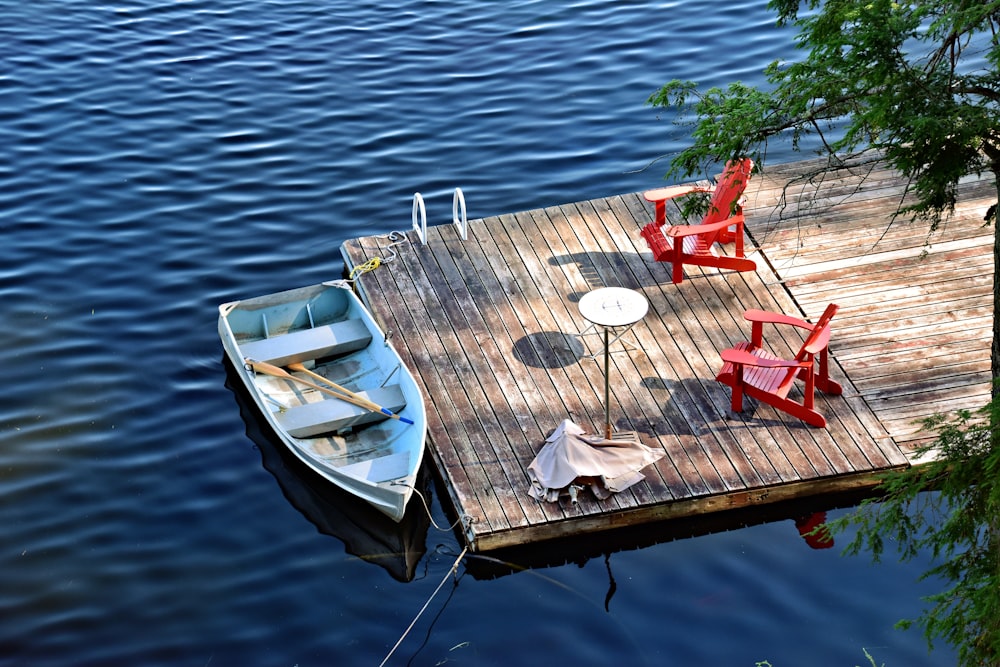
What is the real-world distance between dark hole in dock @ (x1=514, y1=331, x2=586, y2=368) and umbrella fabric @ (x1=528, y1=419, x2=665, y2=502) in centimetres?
131

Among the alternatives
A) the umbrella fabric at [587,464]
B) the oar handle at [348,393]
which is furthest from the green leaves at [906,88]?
the oar handle at [348,393]

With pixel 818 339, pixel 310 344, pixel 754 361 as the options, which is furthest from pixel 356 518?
pixel 818 339

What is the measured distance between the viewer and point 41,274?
14141mm

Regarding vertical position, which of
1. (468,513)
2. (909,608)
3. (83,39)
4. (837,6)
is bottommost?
Answer: (909,608)

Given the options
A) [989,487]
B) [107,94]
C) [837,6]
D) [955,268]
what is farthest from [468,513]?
[107,94]

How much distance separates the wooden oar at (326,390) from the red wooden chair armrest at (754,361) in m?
2.91

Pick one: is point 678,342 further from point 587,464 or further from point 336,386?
point 336,386

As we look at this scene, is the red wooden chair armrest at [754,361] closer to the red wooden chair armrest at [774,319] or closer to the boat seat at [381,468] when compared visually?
the red wooden chair armrest at [774,319]

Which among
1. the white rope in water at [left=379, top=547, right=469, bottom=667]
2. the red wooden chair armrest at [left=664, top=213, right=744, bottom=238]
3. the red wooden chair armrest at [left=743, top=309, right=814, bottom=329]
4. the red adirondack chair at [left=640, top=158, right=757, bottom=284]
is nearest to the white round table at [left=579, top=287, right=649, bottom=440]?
the red wooden chair armrest at [left=743, top=309, right=814, bottom=329]

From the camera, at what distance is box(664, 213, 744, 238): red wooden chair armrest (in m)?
11.0

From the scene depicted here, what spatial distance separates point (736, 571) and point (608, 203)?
205 inches

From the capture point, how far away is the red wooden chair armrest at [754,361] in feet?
32.1

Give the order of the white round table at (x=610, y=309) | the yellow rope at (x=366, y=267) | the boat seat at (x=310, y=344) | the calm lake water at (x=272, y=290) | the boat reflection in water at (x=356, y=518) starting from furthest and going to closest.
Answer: the yellow rope at (x=366, y=267) → the boat seat at (x=310, y=344) → the boat reflection in water at (x=356, y=518) → the white round table at (x=610, y=309) → the calm lake water at (x=272, y=290)

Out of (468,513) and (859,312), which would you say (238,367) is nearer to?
(468,513)
